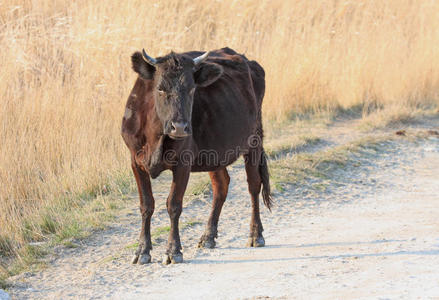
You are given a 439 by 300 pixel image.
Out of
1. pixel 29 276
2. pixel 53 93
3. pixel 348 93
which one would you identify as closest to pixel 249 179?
pixel 29 276

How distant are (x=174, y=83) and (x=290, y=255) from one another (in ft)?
5.38

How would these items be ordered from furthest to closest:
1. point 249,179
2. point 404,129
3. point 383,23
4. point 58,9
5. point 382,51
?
point 383,23 < point 382,51 < point 58,9 < point 404,129 < point 249,179

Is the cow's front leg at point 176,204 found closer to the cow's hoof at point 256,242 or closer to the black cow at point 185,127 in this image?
the black cow at point 185,127

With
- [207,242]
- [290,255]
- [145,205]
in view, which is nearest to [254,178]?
[207,242]

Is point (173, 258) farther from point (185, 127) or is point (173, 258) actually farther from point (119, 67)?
point (119, 67)

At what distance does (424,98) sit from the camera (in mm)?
12914

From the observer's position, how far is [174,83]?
216 inches

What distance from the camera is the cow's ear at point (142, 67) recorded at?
5680 millimetres

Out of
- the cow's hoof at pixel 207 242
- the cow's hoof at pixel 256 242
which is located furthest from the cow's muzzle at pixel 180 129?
the cow's hoof at pixel 256 242

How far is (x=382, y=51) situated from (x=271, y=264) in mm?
8384

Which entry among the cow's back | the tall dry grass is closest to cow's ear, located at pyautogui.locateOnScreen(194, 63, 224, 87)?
the cow's back

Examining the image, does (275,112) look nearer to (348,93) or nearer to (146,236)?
(348,93)

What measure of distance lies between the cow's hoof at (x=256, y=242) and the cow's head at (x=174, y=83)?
49.2 inches

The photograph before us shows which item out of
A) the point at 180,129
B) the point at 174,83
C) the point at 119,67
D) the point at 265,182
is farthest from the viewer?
the point at 119,67
